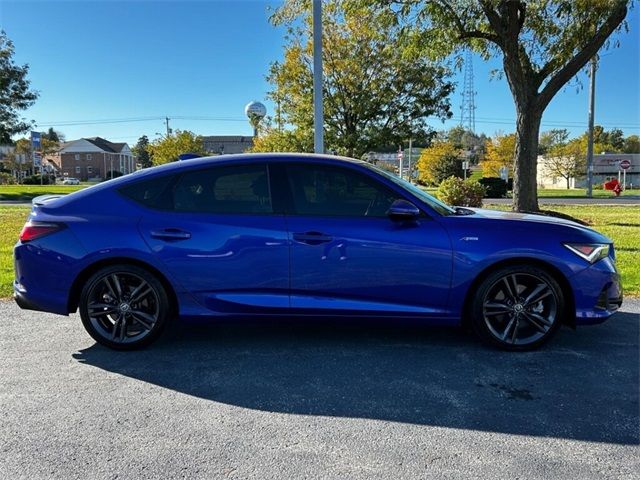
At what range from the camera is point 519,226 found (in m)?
4.13

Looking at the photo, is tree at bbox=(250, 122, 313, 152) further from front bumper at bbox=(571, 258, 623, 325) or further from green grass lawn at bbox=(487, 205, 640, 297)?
front bumper at bbox=(571, 258, 623, 325)

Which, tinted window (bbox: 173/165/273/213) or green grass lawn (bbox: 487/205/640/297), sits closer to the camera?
tinted window (bbox: 173/165/273/213)

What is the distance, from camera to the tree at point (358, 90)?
20.3m

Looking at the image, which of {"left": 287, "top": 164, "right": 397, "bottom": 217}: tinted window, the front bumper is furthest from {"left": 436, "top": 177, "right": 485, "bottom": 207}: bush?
{"left": 287, "top": 164, "right": 397, "bottom": 217}: tinted window

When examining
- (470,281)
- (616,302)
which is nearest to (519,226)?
(470,281)

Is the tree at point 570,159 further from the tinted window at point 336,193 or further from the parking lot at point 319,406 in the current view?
the tinted window at point 336,193

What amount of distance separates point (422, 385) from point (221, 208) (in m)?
2.08

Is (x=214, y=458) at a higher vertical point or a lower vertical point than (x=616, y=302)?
lower

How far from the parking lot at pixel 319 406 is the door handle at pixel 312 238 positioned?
3.06 ft

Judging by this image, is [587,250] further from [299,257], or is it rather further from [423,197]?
[299,257]

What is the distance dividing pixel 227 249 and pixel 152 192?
0.83m

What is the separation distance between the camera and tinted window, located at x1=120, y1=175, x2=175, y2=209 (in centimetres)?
424

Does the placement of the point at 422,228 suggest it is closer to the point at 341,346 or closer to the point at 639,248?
the point at 341,346

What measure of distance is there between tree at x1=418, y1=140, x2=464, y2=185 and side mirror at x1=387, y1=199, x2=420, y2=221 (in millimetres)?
56126
